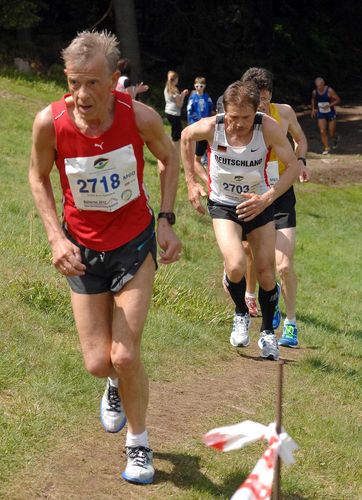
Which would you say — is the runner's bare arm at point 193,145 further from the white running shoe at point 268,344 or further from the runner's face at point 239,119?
the white running shoe at point 268,344

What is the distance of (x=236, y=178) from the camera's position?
24.4ft

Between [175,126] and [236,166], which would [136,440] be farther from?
[175,126]

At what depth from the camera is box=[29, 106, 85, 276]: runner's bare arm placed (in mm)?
4945

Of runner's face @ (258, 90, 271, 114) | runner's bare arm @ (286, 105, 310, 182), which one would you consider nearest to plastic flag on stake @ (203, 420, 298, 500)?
runner's face @ (258, 90, 271, 114)

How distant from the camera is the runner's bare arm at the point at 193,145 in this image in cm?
746

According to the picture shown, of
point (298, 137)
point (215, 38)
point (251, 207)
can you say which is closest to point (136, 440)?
point (251, 207)

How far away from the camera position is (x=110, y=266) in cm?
508

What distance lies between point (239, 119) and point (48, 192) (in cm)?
228

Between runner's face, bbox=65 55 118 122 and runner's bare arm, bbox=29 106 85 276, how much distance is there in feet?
0.73

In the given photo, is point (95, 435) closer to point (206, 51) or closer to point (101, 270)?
point (101, 270)

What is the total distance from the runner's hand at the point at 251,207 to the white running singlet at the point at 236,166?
0.14 metres

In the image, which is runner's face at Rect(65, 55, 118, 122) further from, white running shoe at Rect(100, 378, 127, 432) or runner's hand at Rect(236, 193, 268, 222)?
runner's hand at Rect(236, 193, 268, 222)

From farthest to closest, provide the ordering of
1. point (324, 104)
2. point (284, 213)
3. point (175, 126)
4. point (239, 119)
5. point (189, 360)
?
1. point (324, 104)
2. point (175, 126)
3. point (284, 213)
4. point (189, 360)
5. point (239, 119)

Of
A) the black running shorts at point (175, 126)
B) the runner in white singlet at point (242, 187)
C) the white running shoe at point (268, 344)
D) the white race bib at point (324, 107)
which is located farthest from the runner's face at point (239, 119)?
the white race bib at point (324, 107)
